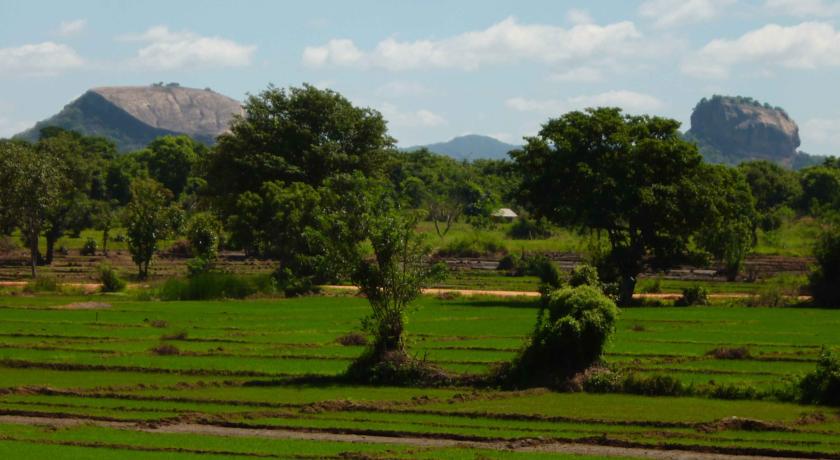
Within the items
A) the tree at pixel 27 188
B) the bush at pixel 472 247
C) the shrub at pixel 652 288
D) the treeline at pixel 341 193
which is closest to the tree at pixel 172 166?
the treeline at pixel 341 193

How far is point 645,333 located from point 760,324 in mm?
6364

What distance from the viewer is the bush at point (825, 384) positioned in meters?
28.7

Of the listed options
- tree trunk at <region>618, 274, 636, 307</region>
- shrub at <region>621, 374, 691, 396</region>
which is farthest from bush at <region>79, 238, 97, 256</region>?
shrub at <region>621, 374, 691, 396</region>

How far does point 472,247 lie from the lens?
9906 centimetres

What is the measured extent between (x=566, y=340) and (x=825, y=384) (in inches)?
273

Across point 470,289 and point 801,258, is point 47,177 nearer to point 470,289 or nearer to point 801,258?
point 470,289

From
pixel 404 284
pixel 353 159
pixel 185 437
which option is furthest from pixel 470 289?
pixel 185 437

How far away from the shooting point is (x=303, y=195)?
224 ft

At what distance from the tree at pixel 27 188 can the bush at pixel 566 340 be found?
4753 centimetres

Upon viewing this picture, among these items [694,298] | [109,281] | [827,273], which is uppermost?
[827,273]

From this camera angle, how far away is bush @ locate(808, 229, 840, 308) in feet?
183

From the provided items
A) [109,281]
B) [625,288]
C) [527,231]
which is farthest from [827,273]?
[527,231]

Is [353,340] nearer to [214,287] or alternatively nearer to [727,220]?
[214,287]

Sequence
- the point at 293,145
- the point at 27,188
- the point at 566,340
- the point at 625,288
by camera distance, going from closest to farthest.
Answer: the point at 566,340 → the point at 625,288 → the point at 27,188 → the point at 293,145
